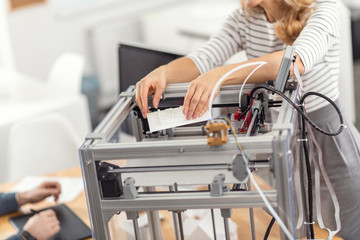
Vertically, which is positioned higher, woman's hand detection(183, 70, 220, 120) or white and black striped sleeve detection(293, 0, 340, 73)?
white and black striped sleeve detection(293, 0, 340, 73)

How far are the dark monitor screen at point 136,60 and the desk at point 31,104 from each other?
1.08 metres

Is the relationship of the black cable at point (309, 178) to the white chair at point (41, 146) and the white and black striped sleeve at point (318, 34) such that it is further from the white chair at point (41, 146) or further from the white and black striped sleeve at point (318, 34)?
the white chair at point (41, 146)

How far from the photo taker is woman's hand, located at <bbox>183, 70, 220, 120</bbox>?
114 cm

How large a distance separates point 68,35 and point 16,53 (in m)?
0.45

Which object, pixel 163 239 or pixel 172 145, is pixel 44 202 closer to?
pixel 163 239

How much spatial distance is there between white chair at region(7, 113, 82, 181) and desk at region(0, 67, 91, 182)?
Answer: 43 centimetres

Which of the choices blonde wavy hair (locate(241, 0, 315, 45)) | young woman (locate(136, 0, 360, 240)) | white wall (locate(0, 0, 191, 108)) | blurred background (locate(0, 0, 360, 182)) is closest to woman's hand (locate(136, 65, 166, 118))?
young woman (locate(136, 0, 360, 240))

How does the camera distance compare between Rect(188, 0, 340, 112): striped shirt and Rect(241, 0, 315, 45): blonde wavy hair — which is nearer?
Rect(188, 0, 340, 112): striped shirt

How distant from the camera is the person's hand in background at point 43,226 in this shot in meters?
1.65

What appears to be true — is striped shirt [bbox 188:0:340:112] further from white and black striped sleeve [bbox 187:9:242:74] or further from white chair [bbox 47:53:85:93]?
white chair [bbox 47:53:85:93]

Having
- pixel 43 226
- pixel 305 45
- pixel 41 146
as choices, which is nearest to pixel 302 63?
pixel 305 45

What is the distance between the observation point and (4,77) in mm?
3686

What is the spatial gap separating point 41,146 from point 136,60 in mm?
837

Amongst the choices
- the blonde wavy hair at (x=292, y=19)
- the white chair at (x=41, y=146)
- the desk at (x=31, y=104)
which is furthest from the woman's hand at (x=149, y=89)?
the desk at (x=31, y=104)
